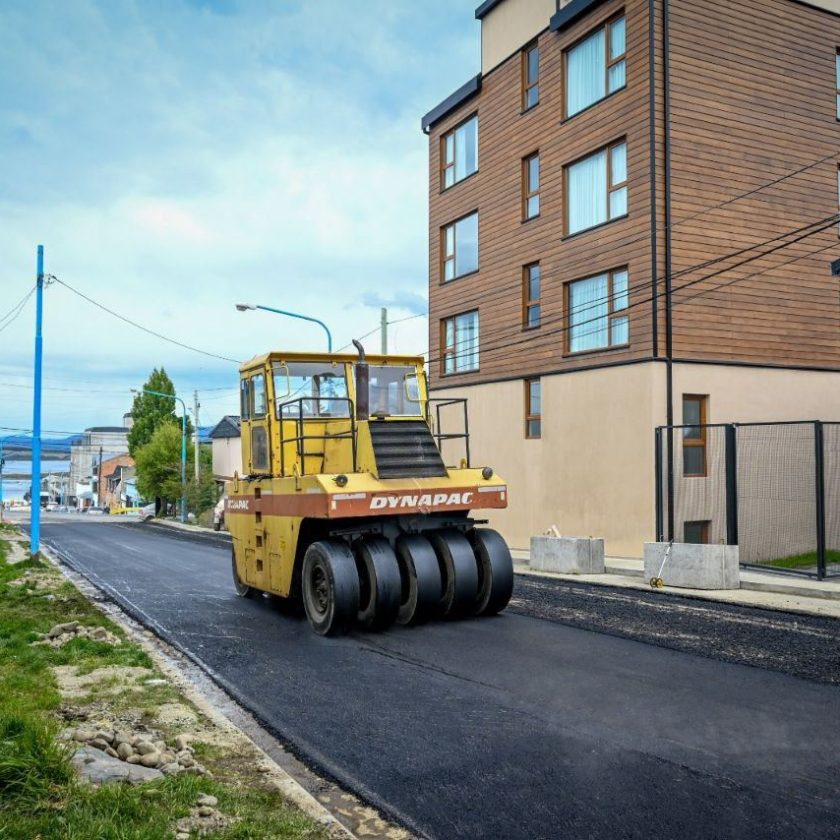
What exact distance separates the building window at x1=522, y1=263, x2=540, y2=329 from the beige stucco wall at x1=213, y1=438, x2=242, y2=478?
4097cm

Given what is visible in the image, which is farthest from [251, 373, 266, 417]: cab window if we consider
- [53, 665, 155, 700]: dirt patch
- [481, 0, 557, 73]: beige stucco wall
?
[481, 0, 557, 73]: beige stucco wall

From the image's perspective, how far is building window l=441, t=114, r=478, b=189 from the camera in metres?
28.5

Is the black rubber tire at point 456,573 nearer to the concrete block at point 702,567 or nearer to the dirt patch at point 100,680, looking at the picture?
the dirt patch at point 100,680

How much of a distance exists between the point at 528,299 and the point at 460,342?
12.7ft

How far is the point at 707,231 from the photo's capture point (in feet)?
69.6

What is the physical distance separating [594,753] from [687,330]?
53.4ft

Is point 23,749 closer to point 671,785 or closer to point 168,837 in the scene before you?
point 168,837

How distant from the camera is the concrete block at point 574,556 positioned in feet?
56.7

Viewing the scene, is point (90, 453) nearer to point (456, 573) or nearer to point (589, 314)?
point (589, 314)

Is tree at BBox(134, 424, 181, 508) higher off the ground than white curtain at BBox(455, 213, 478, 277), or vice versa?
white curtain at BBox(455, 213, 478, 277)

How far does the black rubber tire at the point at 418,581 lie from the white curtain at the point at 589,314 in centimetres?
1264

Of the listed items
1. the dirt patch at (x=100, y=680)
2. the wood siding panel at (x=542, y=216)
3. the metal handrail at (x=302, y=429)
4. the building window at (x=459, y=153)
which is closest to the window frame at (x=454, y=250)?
the wood siding panel at (x=542, y=216)

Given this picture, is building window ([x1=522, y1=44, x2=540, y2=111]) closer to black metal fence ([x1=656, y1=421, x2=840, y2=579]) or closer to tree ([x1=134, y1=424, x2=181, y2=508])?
black metal fence ([x1=656, y1=421, x2=840, y2=579])

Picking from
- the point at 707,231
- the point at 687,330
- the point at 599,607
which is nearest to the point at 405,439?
the point at 599,607
